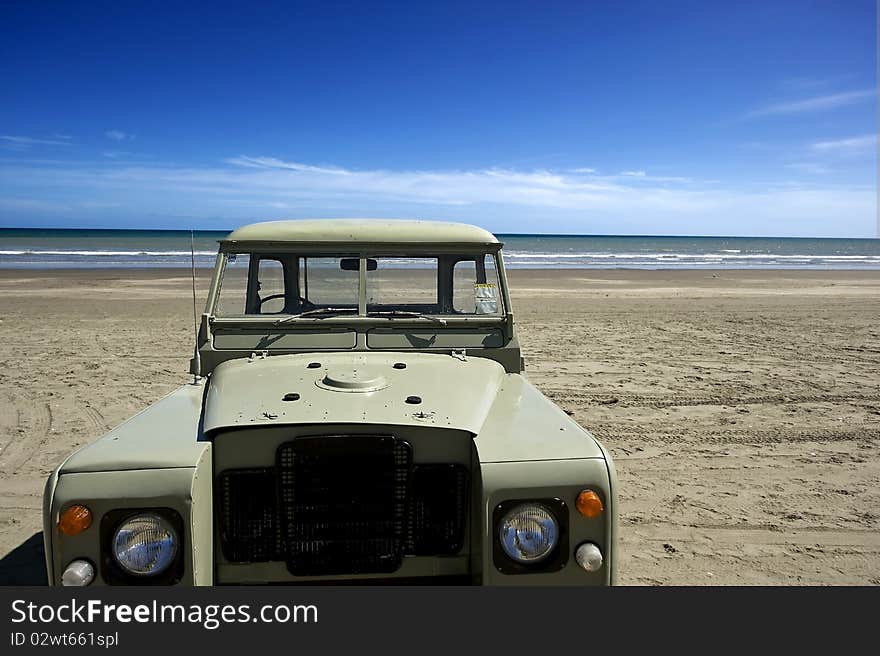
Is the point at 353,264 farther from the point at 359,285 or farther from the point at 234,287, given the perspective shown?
the point at 234,287

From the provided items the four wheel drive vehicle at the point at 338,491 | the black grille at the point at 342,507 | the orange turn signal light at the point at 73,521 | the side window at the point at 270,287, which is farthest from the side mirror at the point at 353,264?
the orange turn signal light at the point at 73,521

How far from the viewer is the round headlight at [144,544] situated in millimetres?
2539

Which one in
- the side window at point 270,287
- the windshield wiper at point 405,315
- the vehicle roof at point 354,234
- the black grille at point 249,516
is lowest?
the black grille at point 249,516

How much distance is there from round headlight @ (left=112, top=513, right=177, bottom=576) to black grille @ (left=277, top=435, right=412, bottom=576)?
45cm

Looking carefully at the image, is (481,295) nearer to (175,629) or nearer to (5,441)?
(175,629)

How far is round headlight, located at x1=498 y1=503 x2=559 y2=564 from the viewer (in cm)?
266

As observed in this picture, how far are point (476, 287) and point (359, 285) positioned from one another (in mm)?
822

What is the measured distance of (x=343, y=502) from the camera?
280cm

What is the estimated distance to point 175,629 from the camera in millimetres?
2350

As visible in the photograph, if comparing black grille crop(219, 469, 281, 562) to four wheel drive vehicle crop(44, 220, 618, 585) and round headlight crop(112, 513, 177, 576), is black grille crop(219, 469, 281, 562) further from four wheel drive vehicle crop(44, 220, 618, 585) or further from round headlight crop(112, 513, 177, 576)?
round headlight crop(112, 513, 177, 576)

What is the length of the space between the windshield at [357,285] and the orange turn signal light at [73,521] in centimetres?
186

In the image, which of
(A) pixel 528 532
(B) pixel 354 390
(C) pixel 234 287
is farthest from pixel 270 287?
(A) pixel 528 532

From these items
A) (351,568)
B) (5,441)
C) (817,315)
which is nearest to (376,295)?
(351,568)

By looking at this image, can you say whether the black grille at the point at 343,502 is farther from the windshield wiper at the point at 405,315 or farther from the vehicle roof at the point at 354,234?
the vehicle roof at the point at 354,234
